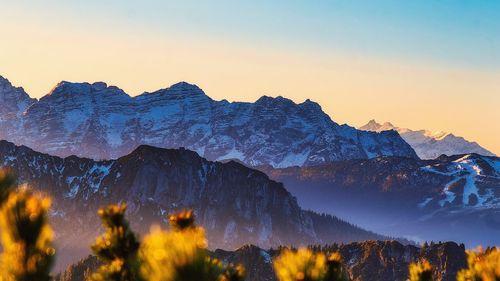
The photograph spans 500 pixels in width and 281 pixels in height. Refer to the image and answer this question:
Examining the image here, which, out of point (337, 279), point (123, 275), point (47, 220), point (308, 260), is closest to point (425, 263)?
point (337, 279)

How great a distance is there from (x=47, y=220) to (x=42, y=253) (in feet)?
1.59

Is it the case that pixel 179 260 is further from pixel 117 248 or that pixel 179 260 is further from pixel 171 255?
pixel 117 248

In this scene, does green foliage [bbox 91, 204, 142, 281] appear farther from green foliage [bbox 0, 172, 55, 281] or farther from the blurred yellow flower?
the blurred yellow flower

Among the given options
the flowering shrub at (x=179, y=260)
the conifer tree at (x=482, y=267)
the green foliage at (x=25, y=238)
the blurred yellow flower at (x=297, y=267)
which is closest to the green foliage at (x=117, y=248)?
the green foliage at (x=25, y=238)

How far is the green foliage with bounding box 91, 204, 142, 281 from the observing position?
9023 millimetres

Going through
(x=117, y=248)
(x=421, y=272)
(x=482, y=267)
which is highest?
(x=482, y=267)

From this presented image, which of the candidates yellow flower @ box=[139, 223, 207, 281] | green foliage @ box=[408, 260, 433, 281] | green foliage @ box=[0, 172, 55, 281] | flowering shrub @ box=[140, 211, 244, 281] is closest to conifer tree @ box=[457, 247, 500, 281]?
green foliage @ box=[408, 260, 433, 281]

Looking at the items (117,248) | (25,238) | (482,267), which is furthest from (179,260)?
(482,267)

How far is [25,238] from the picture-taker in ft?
29.5

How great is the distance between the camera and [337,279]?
8977mm

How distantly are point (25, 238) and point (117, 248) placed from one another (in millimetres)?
1250

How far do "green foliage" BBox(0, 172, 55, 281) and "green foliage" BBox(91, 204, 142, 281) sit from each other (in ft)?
2.26

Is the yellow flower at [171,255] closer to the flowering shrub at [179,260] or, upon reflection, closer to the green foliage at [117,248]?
the flowering shrub at [179,260]

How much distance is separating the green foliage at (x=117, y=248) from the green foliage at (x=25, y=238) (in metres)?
0.69
